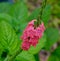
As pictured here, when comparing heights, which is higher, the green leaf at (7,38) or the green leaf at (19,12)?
the green leaf at (7,38)

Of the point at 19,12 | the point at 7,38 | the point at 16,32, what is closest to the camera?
the point at 7,38

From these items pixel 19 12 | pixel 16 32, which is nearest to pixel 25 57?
pixel 16 32

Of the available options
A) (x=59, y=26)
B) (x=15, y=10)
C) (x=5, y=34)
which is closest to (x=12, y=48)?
(x=5, y=34)

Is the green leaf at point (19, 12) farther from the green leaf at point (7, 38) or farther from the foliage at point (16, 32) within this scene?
the green leaf at point (7, 38)

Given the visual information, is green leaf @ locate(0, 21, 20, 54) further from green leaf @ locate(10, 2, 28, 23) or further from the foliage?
green leaf @ locate(10, 2, 28, 23)

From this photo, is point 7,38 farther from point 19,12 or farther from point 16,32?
point 19,12

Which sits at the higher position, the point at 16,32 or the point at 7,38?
the point at 7,38

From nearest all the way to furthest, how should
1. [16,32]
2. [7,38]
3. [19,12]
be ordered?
[7,38]
[16,32]
[19,12]

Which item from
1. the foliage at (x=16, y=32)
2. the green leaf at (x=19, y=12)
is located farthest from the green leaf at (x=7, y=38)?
the green leaf at (x=19, y=12)

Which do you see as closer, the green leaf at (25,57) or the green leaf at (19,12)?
the green leaf at (25,57)
